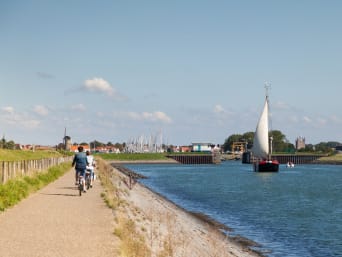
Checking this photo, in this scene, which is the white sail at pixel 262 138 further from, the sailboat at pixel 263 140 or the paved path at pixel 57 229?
the paved path at pixel 57 229

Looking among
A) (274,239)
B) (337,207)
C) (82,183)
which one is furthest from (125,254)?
(337,207)

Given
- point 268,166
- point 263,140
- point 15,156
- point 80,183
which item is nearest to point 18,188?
point 80,183

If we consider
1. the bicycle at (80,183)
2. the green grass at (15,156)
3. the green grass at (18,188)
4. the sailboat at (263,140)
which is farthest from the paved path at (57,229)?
the sailboat at (263,140)

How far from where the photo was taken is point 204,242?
1997 cm

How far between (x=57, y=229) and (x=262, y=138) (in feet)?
334

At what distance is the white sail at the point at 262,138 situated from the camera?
113938mm

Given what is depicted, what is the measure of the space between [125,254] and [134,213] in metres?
11.7

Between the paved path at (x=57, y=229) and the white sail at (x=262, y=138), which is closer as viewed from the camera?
the paved path at (x=57, y=229)

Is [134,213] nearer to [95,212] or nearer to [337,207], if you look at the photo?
[95,212]

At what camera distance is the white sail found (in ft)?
374

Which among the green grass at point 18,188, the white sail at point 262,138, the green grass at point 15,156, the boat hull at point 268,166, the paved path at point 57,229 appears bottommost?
the boat hull at point 268,166

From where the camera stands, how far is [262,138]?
375 feet

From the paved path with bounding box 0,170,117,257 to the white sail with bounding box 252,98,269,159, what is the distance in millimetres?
92847

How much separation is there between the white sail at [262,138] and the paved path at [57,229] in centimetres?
9285
